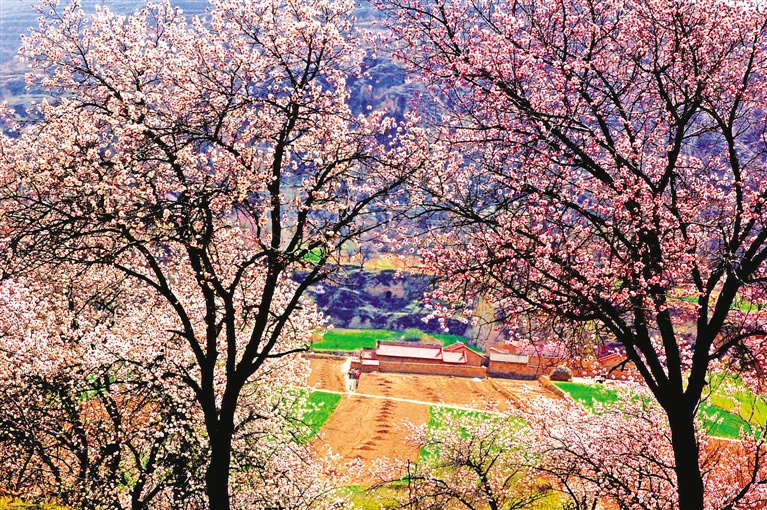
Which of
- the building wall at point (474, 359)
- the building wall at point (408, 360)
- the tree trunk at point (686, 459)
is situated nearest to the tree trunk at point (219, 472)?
the tree trunk at point (686, 459)

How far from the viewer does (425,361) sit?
61.1m

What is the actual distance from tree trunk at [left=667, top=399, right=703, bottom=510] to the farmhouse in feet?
168

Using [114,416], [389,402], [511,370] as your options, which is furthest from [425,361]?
[114,416]

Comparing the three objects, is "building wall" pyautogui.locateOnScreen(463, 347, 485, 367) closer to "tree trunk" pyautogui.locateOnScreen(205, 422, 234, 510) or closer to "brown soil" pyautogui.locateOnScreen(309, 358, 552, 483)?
"brown soil" pyautogui.locateOnScreen(309, 358, 552, 483)

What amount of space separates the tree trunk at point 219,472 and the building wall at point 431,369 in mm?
49845

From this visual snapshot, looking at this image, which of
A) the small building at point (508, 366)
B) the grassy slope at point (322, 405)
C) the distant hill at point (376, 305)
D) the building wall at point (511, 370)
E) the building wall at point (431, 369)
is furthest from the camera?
the distant hill at point (376, 305)

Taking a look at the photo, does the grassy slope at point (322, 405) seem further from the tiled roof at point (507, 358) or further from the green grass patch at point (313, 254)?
the green grass patch at point (313, 254)

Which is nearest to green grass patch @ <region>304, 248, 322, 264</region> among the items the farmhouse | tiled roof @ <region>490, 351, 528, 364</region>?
the farmhouse

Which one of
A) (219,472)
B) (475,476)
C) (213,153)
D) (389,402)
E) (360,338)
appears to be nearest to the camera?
(219,472)

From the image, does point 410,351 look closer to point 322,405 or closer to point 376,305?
point 322,405

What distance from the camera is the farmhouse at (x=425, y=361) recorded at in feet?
195

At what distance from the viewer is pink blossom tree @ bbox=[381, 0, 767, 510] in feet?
27.1

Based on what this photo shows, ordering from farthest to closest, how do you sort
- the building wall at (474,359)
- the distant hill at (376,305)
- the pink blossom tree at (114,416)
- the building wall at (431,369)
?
the distant hill at (376,305) → the building wall at (474,359) → the building wall at (431,369) → the pink blossom tree at (114,416)

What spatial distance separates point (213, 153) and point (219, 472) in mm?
6148
